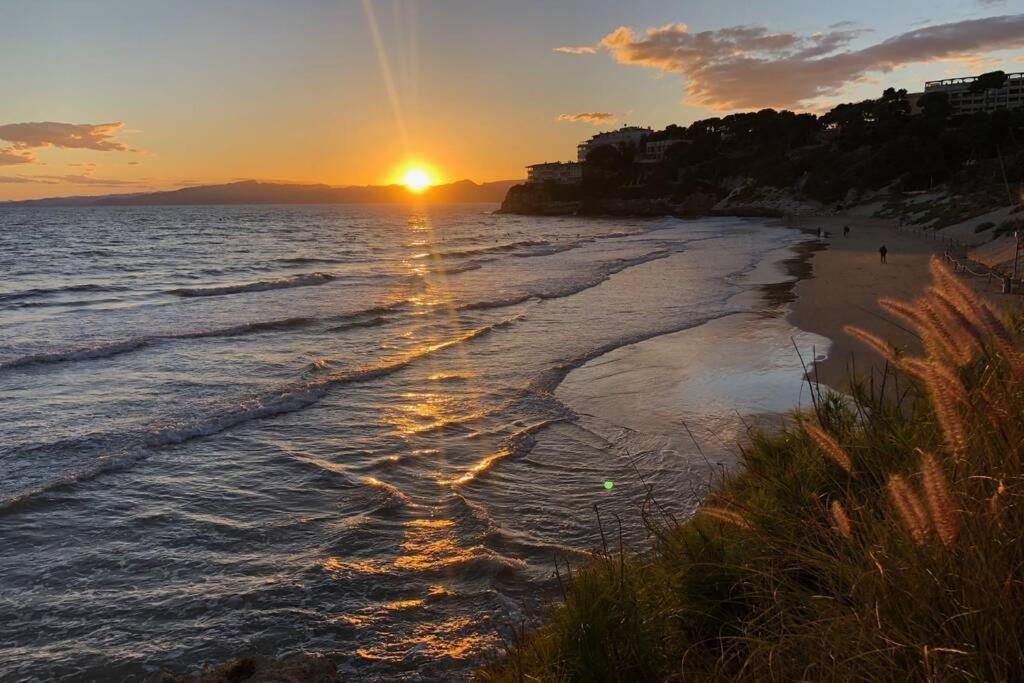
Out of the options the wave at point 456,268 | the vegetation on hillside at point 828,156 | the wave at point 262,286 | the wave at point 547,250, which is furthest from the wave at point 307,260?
the vegetation on hillside at point 828,156

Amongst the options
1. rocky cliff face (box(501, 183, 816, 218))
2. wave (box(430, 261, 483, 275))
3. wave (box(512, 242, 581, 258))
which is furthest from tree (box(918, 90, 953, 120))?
wave (box(430, 261, 483, 275))

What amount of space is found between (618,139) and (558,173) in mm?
20129

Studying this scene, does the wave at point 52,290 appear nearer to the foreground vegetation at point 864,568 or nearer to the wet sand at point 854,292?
the wet sand at point 854,292

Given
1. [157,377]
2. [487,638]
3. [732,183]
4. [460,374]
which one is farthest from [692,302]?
[732,183]

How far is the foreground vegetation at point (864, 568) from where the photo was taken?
2250 millimetres

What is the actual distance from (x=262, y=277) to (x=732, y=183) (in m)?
101

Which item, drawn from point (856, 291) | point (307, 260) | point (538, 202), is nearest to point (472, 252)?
A: point (307, 260)

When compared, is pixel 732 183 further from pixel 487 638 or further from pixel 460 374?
pixel 487 638

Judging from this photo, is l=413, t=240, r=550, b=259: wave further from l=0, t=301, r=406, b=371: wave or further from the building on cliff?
the building on cliff

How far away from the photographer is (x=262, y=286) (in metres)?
32.1

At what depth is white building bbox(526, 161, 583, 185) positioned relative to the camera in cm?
16375

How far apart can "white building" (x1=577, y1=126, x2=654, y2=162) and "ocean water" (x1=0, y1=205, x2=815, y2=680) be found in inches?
6094

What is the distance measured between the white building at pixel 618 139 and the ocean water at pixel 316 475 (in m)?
155

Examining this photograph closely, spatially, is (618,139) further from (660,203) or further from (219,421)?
(219,421)
